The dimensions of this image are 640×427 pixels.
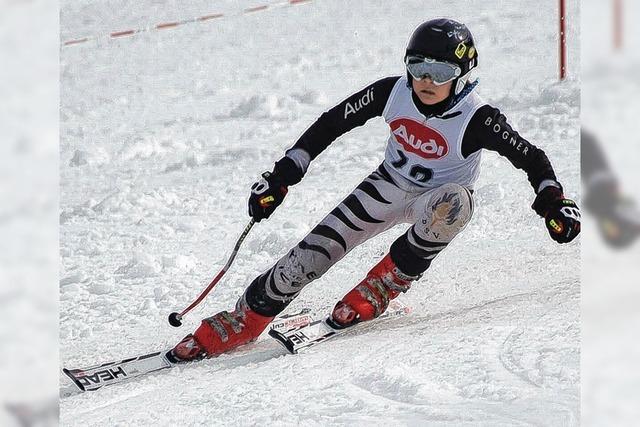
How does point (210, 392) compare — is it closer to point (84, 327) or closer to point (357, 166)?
point (84, 327)

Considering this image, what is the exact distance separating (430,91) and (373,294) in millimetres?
617

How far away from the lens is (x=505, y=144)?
3.13 m

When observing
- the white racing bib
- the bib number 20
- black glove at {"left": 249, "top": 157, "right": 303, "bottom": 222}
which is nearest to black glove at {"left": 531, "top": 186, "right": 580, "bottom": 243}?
the white racing bib

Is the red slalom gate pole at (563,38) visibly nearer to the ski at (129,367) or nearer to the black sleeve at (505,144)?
the black sleeve at (505,144)

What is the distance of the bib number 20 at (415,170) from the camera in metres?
3.20

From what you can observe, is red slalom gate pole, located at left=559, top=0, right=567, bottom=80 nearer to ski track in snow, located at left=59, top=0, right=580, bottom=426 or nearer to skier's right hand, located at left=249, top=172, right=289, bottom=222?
ski track in snow, located at left=59, top=0, right=580, bottom=426

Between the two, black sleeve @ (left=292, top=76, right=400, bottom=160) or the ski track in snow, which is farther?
black sleeve @ (left=292, top=76, right=400, bottom=160)

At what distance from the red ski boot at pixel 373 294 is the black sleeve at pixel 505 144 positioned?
1.41 feet

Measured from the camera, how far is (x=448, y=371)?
3.21 meters

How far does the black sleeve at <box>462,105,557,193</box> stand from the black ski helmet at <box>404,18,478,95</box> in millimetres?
108

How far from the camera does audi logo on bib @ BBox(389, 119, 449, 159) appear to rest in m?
3.18

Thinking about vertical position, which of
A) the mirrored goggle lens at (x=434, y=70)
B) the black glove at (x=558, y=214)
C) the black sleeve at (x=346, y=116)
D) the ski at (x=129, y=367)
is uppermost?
the mirrored goggle lens at (x=434, y=70)
